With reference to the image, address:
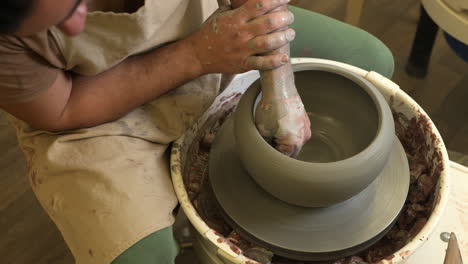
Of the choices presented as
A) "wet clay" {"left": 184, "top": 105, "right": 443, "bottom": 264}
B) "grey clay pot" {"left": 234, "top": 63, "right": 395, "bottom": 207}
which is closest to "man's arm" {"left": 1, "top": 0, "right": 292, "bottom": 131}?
"grey clay pot" {"left": 234, "top": 63, "right": 395, "bottom": 207}

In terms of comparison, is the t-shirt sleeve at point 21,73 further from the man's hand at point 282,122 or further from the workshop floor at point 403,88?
the workshop floor at point 403,88

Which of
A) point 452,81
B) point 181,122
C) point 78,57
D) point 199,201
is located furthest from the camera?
point 452,81

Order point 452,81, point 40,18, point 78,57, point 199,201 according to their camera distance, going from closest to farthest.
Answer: point 40,18, point 78,57, point 199,201, point 452,81

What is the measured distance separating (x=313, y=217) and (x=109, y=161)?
0.44 m

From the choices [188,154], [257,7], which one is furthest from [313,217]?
[257,7]

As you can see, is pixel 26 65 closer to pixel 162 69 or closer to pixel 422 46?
pixel 162 69

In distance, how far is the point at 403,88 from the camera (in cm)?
199

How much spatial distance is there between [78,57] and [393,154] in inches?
28.5

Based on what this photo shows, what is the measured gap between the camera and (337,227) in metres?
1.06

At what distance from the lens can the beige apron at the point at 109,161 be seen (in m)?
0.98

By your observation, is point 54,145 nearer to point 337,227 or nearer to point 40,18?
point 40,18

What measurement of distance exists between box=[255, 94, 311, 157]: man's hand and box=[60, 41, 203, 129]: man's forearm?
0.19 meters

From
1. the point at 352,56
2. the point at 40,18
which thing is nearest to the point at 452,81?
the point at 352,56

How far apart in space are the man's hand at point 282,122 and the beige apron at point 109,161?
0.71 feet
